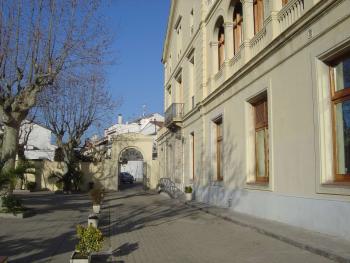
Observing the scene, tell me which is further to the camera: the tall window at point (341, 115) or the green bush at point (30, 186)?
the green bush at point (30, 186)

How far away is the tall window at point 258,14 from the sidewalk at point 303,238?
6754mm

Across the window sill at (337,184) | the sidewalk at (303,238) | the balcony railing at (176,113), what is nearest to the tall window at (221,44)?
the balcony railing at (176,113)

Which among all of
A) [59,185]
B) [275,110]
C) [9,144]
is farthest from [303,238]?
[59,185]

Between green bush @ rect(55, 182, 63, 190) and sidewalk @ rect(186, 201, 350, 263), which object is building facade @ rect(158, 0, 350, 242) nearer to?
sidewalk @ rect(186, 201, 350, 263)

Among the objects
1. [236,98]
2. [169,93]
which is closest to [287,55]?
[236,98]

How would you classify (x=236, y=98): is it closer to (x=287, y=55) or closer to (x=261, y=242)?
(x=287, y=55)

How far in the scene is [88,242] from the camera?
6.97 metres

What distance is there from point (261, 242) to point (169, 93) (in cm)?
2732

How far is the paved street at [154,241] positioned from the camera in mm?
8250

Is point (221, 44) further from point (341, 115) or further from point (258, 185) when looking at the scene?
point (341, 115)

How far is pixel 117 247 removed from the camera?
31.1 feet

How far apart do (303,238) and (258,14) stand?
352 inches

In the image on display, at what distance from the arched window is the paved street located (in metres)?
7.26

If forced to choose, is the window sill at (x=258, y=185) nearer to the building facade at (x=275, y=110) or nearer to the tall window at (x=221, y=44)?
the building facade at (x=275, y=110)
